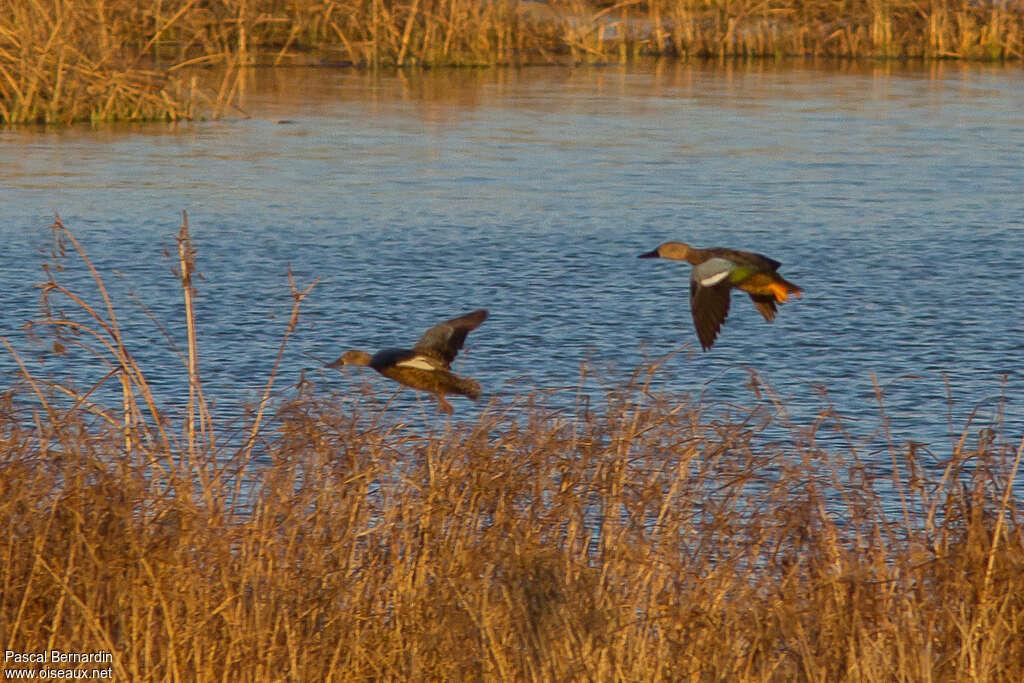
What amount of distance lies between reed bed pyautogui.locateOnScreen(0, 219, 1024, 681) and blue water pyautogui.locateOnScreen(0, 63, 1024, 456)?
0.94m

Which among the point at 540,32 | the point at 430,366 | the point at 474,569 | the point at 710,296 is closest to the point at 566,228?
the point at 474,569

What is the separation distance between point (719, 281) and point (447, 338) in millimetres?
Result: 804

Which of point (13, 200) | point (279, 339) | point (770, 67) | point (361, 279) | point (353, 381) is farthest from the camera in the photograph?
point (770, 67)

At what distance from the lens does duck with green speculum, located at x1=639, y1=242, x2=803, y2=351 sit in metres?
4.77

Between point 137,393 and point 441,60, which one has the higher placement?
point 441,60

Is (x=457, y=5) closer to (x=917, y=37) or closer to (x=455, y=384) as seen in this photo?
(x=917, y=37)

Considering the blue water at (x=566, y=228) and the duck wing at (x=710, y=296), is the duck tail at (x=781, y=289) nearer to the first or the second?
the duck wing at (x=710, y=296)

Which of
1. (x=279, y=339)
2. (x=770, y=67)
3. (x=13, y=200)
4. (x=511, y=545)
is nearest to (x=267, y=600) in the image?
(x=511, y=545)

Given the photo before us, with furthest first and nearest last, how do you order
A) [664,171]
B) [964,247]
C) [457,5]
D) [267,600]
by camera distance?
[457,5]
[664,171]
[964,247]
[267,600]

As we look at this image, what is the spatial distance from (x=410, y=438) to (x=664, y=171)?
42.0 ft

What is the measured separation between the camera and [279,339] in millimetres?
10875

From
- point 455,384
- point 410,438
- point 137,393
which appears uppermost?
point 455,384

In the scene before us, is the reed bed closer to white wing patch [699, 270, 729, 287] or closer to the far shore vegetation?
white wing patch [699, 270, 729, 287]

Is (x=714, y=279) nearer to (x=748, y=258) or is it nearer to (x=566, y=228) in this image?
(x=748, y=258)
